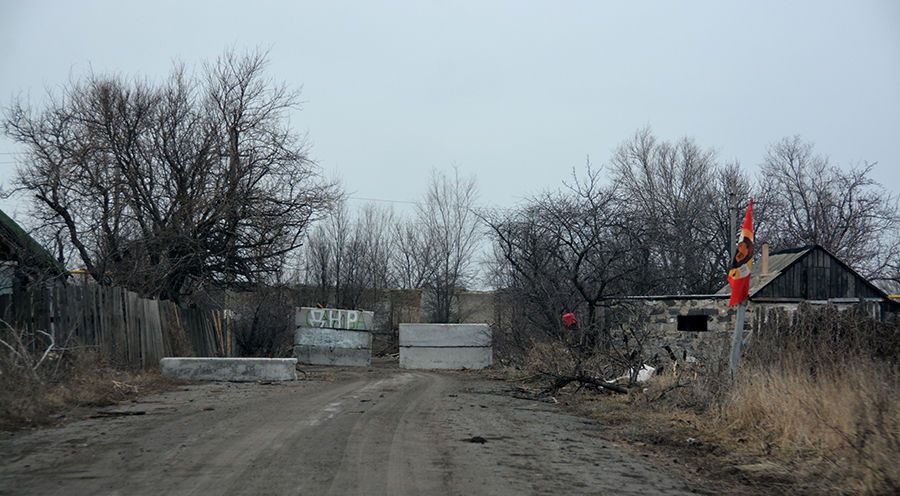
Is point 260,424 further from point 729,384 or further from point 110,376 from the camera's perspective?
point 729,384

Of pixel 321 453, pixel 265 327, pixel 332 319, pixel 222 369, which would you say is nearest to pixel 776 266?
pixel 332 319

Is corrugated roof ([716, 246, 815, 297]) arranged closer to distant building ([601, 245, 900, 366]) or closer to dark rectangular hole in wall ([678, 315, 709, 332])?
distant building ([601, 245, 900, 366])

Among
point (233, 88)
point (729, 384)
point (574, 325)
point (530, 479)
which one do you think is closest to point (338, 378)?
point (574, 325)

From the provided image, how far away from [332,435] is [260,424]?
1447 millimetres

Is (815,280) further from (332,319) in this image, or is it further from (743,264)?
(332,319)

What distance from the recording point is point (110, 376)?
48.3ft

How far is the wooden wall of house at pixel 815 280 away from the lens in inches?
883

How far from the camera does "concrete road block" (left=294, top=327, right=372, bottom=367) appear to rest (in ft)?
93.4

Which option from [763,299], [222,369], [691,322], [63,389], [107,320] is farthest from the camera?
[691,322]

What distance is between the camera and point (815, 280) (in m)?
22.9

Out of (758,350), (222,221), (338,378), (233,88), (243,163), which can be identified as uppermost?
(233,88)

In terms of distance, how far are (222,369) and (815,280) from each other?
54.6ft

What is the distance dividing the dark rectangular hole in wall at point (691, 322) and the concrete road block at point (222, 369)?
994cm

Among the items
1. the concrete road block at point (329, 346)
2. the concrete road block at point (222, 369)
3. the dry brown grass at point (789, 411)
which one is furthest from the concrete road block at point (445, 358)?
the dry brown grass at point (789, 411)
